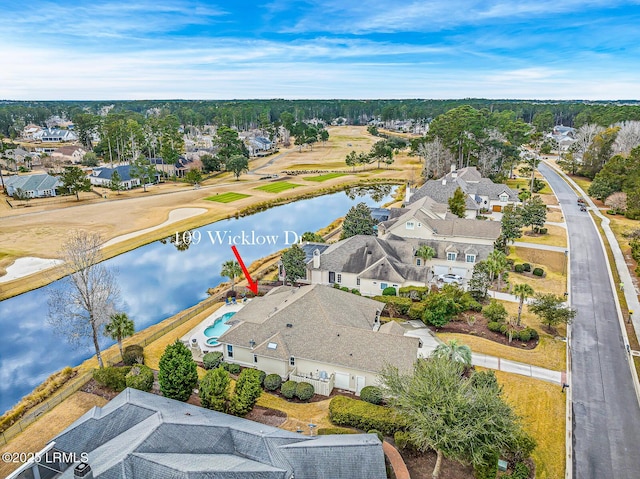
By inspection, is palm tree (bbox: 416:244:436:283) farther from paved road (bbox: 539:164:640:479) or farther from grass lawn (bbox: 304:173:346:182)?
grass lawn (bbox: 304:173:346:182)

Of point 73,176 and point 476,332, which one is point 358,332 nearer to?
point 476,332

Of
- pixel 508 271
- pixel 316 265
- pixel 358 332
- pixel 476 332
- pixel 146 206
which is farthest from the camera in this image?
pixel 146 206

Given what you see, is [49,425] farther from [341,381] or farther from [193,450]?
[341,381]

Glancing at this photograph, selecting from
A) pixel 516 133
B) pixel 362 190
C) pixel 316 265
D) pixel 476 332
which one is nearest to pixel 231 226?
pixel 316 265

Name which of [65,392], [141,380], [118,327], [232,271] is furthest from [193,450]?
[232,271]

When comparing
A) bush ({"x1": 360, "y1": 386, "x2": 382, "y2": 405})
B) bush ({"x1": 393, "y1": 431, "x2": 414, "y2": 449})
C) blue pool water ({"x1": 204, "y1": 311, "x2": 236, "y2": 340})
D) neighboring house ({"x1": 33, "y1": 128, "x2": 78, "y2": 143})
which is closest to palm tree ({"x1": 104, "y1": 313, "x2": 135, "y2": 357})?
blue pool water ({"x1": 204, "y1": 311, "x2": 236, "y2": 340})
